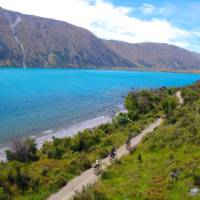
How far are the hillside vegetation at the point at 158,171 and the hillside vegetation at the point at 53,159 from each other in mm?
4512

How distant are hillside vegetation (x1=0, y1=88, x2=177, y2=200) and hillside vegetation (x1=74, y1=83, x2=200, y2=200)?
4512 millimetres

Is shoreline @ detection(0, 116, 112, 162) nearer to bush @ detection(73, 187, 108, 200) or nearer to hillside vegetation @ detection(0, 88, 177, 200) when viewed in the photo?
hillside vegetation @ detection(0, 88, 177, 200)

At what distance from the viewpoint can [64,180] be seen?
32.8 meters

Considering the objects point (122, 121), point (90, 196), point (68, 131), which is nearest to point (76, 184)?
point (90, 196)

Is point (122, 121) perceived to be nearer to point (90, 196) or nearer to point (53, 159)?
point (53, 159)

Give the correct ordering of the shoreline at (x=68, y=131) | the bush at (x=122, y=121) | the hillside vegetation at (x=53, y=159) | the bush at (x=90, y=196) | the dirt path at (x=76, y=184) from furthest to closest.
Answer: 1. the bush at (x=122, y=121)
2. the shoreline at (x=68, y=131)
3. the hillside vegetation at (x=53, y=159)
4. the dirt path at (x=76, y=184)
5. the bush at (x=90, y=196)

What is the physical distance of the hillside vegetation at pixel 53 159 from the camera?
3103cm

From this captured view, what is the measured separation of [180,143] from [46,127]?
130ft

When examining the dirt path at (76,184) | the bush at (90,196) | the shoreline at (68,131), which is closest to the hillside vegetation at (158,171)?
the bush at (90,196)

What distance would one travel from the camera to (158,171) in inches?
1235

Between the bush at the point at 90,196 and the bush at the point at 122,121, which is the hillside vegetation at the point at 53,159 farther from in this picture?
the bush at the point at 90,196

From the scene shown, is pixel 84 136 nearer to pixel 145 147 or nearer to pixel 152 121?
pixel 145 147

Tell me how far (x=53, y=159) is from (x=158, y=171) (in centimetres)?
1653

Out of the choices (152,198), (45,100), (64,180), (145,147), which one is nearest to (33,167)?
(64,180)
